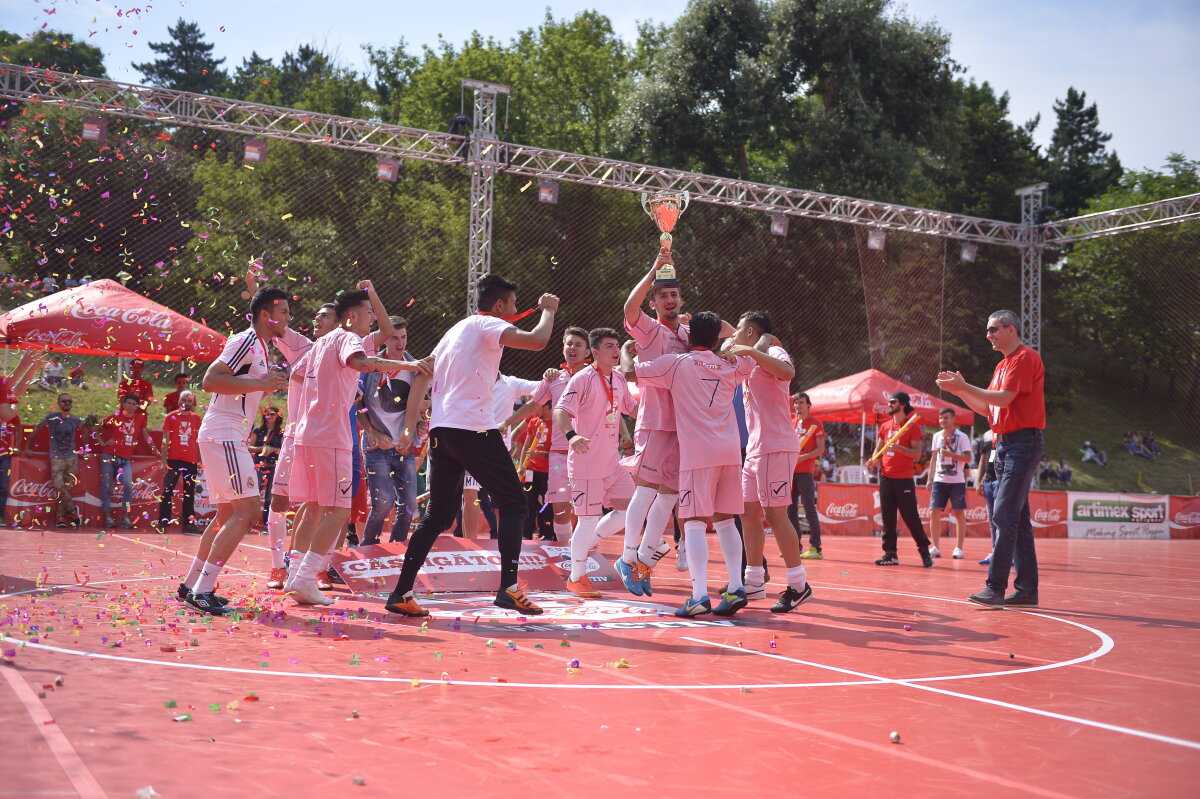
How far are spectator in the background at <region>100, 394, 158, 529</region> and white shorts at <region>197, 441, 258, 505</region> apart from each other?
9.72m

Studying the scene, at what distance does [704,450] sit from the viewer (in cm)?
682

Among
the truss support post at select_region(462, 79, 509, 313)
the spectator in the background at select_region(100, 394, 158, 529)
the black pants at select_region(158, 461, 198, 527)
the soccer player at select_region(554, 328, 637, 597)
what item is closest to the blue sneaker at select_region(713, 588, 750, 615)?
the soccer player at select_region(554, 328, 637, 597)

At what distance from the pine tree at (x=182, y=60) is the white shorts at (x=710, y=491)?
209 ft

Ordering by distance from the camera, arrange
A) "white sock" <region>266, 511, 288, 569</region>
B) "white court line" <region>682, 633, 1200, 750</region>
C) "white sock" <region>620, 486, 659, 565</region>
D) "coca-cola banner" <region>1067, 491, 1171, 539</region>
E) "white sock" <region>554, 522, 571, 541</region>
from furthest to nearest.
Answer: "coca-cola banner" <region>1067, 491, 1171, 539</region> → "white sock" <region>554, 522, 571, 541</region> → "white sock" <region>266, 511, 288, 569</region> → "white sock" <region>620, 486, 659, 565</region> → "white court line" <region>682, 633, 1200, 750</region>

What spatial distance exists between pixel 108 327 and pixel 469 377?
351 inches

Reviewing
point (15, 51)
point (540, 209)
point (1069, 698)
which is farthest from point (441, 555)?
point (540, 209)

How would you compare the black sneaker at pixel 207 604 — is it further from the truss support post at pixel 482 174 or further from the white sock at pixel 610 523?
the truss support post at pixel 482 174

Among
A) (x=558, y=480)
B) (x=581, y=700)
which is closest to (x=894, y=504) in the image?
(x=558, y=480)

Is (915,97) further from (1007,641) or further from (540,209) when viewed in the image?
(1007,641)

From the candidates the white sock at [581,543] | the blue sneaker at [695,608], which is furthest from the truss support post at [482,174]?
the blue sneaker at [695,608]

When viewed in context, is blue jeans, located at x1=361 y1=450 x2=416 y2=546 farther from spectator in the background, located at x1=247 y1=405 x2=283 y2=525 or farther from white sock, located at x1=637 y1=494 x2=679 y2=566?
spectator in the background, located at x1=247 y1=405 x2=283 y2=525

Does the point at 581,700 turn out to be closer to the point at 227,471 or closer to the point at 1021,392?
the point at 227,471

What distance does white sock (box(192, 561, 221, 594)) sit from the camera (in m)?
6.53

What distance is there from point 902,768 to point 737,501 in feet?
11.4
